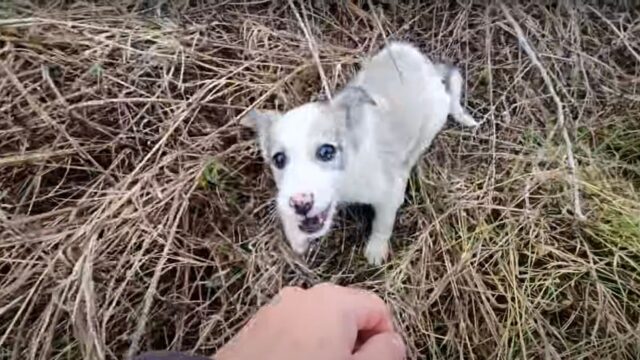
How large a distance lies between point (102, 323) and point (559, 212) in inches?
18.2

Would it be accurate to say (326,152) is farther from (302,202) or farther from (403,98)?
(403,98)

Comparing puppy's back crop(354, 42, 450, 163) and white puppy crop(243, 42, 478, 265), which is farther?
puppy's back crop(354, 42, 450, 163)

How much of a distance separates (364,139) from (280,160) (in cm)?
11

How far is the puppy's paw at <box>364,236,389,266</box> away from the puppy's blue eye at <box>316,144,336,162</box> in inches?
4.3

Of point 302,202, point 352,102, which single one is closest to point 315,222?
point 302,202

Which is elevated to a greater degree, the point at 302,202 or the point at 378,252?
the point at 302,202

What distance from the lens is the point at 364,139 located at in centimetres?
106

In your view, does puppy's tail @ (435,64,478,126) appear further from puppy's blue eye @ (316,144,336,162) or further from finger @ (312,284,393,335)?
finger @ (312,284,393,335)

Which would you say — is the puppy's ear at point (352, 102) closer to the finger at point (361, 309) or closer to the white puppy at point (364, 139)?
the white puppy at point (364, 139)

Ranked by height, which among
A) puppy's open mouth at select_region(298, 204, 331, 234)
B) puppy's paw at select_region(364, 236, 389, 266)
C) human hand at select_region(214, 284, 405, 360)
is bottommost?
puppy's paw at select_region(364, 236, 389, 266)

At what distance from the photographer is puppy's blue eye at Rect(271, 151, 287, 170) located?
0.99 metres

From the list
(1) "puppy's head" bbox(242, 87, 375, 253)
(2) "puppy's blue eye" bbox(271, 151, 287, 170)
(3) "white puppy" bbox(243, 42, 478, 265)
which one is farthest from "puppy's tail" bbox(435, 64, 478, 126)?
(2) "puppy's blue eye" bbox(271, 151, 287, 170)

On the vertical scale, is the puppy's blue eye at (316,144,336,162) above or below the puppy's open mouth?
above

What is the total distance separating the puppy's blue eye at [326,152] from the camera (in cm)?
99
